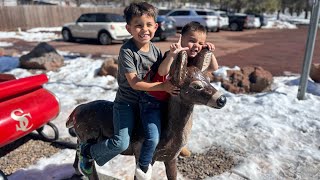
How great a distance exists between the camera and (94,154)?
2.80 meters

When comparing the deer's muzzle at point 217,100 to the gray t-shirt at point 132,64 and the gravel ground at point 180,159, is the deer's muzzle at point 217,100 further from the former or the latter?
the gravel ground at point 180,159

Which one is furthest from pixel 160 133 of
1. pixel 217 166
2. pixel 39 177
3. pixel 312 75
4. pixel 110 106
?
pixel 312 75

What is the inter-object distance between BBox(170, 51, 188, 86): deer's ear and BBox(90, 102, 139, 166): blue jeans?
54 centimetres

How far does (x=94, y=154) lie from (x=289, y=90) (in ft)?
16.7

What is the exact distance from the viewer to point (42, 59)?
8750 millimetres

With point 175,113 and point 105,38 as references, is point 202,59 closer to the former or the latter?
point 175,113

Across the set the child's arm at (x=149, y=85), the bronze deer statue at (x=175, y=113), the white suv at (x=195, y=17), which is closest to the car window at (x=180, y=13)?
the white suv at (x=195, y=17)

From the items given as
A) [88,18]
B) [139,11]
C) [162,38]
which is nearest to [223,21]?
[162,38]

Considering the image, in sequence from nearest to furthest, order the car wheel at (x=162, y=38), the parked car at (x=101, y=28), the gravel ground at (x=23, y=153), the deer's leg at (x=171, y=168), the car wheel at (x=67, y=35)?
1. the deer's leg at (x=171, y=168)
2. the gravel ground at (x=23, y=153)
3. the parked car at (x=101, y=28)
4. the car wheel at (x=162, y=38)
5. the car wheel at (x=67, y=35)

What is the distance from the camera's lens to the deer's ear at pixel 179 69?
223 cm

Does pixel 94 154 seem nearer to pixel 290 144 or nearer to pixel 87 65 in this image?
pixel 290 144

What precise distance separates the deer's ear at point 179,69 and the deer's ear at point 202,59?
157 millimetres

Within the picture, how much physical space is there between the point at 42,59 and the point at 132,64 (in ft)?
22.8

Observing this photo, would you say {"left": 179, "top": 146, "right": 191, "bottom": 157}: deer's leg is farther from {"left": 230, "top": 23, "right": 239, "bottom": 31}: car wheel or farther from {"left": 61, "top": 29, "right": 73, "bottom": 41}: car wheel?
{"left": 230, "top": 23, "right": 239, "bottom": 31}: car wheel
